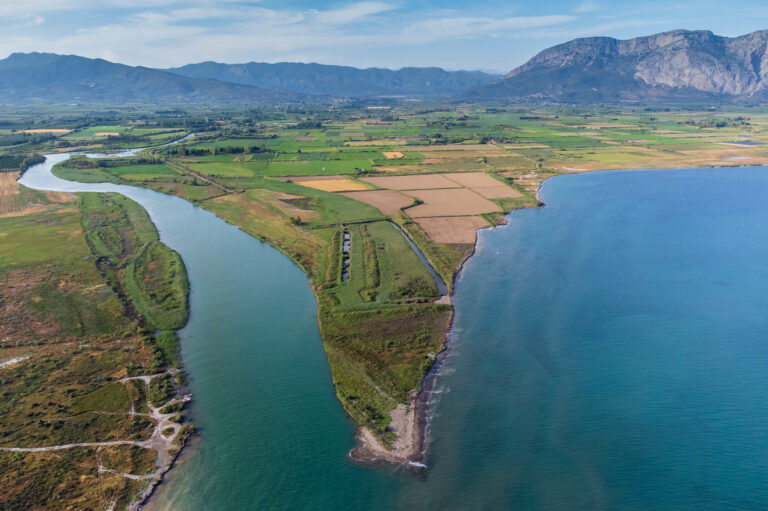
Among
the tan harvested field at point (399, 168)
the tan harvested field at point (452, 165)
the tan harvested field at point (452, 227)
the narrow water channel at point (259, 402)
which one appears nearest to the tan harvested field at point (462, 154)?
the tan harvested field at point (452, 165)

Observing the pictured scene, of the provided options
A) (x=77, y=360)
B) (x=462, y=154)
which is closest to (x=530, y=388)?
(x=77, y=360)

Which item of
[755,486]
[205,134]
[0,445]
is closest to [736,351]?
[755,486]

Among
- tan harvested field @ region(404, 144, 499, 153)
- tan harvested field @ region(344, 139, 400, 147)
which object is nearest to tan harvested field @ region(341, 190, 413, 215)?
tan harvested field @ region(404, 144, 499, 153)

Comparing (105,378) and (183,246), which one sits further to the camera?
(183,246)

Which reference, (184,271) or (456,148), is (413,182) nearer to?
(456,148)

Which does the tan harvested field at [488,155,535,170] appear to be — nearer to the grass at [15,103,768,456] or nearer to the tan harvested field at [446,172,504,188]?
the grass at [15,103,768,456]

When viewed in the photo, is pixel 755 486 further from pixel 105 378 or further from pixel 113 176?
pixel 113 176
